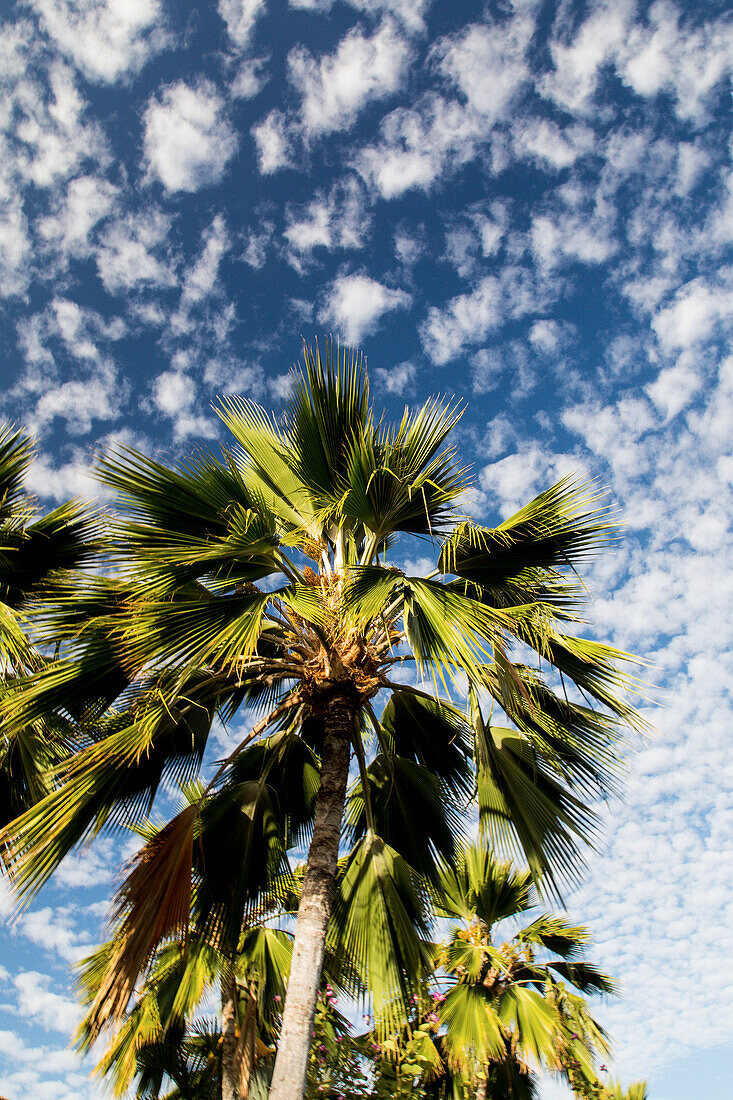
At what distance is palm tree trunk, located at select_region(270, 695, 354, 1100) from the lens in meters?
3.86

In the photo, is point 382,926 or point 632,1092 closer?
point 382,926

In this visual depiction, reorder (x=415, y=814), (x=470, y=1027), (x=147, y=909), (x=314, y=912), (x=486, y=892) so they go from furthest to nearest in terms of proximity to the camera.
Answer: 1. (x=486, y=892)
2. (x=470, y=1027)
3. (x=415, y=814)
4. (x=314, y=912)
5. (x=147, y=909)

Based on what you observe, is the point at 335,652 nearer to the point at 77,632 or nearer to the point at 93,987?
the point at 77,632

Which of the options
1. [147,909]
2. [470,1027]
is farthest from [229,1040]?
[147,909]

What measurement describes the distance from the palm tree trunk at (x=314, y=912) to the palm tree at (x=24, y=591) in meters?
1.95

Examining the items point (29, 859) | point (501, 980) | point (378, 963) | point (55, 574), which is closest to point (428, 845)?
point (378, 963)

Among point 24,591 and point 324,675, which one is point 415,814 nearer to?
point 324,675

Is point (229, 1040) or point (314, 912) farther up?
point (314, 912)

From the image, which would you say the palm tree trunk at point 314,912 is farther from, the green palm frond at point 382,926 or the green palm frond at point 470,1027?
the green palm frond at point 470,1027

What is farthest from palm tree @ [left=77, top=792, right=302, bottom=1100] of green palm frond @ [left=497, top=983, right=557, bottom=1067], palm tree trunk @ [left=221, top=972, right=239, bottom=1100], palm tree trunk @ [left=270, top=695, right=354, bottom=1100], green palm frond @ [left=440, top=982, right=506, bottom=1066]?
green palm frond @ [left=497, top=983, right=557, bottom=1067]

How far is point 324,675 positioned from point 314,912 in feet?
5.14

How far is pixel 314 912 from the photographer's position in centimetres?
435

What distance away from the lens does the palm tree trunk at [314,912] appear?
386 centimetres

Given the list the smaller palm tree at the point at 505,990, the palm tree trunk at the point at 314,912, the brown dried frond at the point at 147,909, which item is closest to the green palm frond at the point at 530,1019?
the smaller palm tree at the point at 505,990
